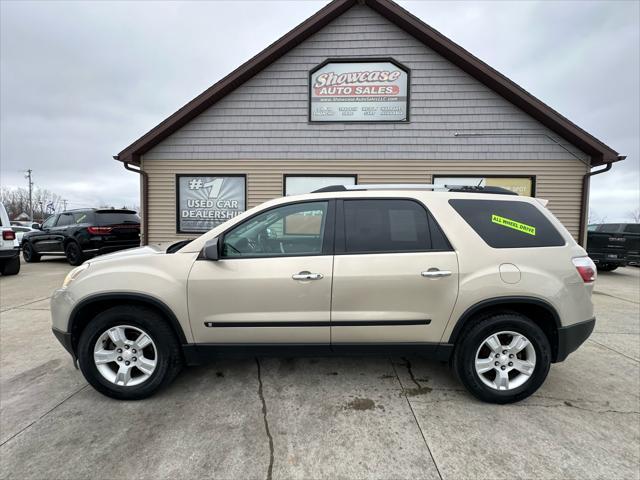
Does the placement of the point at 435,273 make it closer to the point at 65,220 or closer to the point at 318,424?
the point at 318,424

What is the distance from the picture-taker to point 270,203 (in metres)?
2.62

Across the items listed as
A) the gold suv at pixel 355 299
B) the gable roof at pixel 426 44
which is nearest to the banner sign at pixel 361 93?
the gable roof at pixel 426 44

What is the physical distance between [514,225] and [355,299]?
1482 mm

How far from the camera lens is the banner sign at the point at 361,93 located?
7.39m

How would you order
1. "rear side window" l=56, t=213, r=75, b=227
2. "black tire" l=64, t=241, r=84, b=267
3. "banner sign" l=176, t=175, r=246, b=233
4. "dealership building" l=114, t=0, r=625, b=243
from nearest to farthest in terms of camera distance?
"dealership building" l=114, t=0, r=625, b=243 < "banner sign" l=176, t=175, r=246, b=233 < "black tire" l=64, t=241, r=84, b=267 < "rear side window" l=56, t=213, r=75, b=227

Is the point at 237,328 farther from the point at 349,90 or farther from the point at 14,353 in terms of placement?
the point at 349,90

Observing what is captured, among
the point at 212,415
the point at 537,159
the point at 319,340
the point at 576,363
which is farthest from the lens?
the point at 537,159

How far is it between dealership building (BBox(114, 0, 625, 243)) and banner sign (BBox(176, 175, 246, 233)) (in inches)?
1.2

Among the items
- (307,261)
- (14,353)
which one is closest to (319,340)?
(307,261)

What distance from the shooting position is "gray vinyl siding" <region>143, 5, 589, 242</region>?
7277 mm

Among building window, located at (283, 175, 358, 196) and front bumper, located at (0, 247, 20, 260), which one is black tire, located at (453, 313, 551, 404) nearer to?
building window, located at (283, 175, 358, 196)

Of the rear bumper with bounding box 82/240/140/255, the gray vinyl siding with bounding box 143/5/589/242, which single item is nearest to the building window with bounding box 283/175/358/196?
the gray vinyl siding with bounding box 143/5/589/242

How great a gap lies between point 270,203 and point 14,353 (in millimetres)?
3464

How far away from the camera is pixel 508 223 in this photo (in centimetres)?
254
